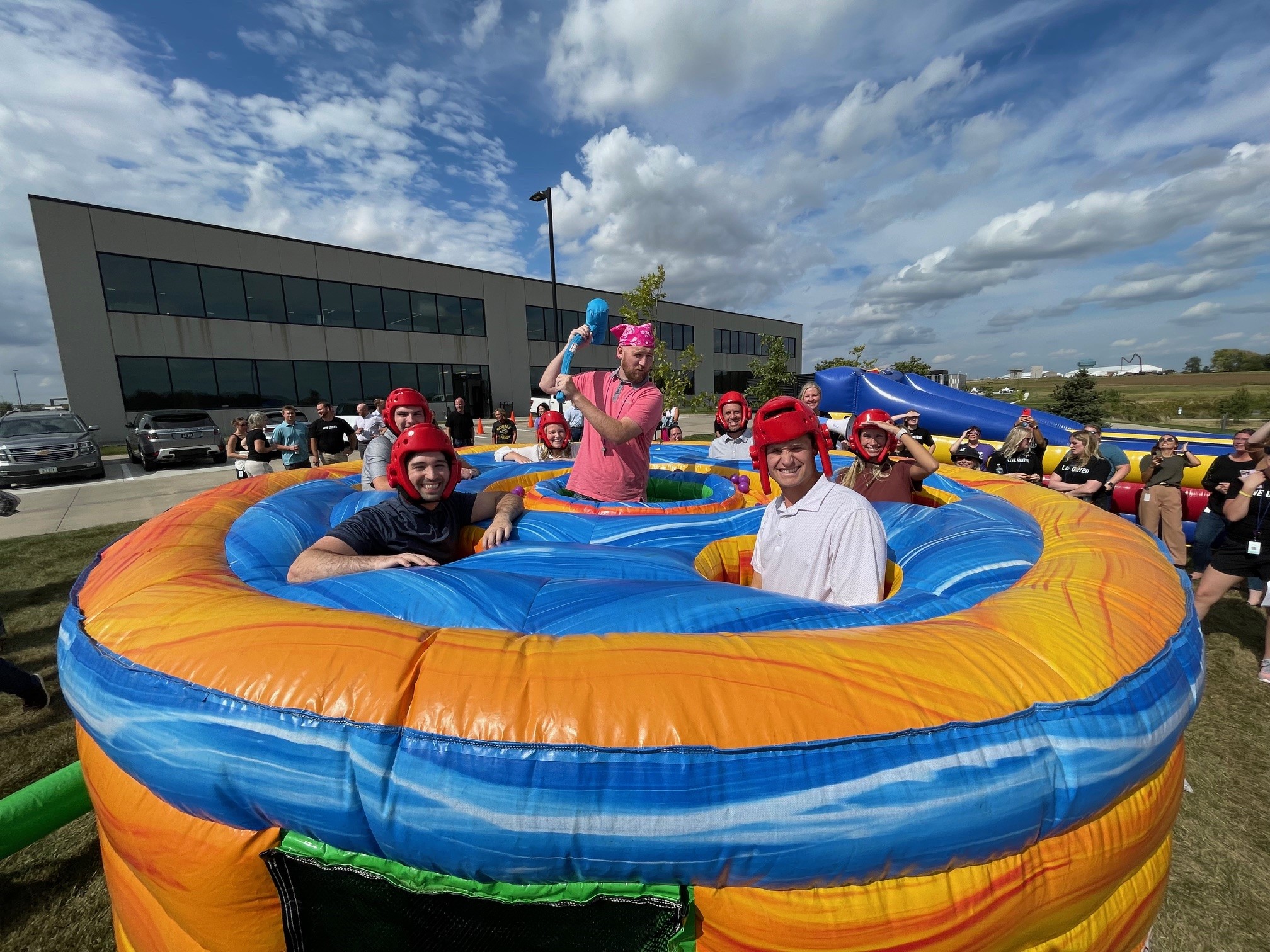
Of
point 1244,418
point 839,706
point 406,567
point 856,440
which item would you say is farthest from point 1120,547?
point 1244,418

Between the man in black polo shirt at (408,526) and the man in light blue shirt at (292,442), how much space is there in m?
6.21

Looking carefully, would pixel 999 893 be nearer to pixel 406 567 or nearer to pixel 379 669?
pixel 379 669

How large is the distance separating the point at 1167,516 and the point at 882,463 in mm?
4313

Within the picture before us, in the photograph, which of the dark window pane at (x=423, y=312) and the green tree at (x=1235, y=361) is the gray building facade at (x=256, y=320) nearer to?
the dark window pane at (x=423, y=312)

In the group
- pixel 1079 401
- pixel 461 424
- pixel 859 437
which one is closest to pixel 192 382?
pixel 461 424

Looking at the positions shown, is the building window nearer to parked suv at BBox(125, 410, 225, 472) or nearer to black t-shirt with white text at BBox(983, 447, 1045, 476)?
parked suv at BBox(125, 410, 225, 472)

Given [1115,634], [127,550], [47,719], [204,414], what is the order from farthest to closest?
1. [204,414]
2. [47,719]
3. [127,550]
4. [1115,634]

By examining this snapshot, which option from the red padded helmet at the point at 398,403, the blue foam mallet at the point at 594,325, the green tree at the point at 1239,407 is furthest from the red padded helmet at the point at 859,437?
the green tree at the point at 1239,407

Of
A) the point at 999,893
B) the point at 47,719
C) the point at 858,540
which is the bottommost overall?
the point at 47,719

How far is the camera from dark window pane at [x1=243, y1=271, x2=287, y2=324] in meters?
18.3

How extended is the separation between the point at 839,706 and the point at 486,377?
24908mm

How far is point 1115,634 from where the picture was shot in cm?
149

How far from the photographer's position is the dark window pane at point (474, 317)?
23750mm

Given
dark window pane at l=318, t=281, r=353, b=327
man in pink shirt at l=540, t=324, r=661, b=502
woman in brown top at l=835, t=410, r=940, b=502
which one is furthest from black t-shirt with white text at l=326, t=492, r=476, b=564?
dark window pane at l=318, t=281, r=353, b=327
